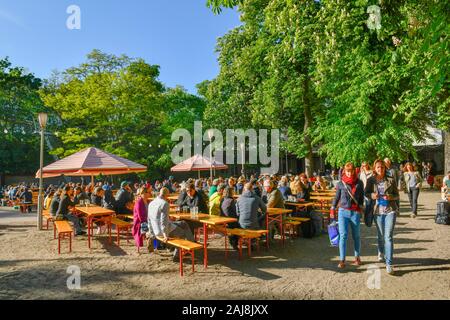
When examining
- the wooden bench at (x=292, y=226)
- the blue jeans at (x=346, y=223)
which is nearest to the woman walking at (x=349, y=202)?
the blue jeans at (x=346, y=223)

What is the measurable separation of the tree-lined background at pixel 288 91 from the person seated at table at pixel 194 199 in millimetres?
4355

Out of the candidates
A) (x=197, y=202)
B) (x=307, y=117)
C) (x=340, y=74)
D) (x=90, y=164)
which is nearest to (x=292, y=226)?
(x=197, y=202)

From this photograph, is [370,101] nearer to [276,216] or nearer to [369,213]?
[276,216]

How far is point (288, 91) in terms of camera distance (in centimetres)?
2153

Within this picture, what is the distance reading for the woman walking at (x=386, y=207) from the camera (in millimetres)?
6074

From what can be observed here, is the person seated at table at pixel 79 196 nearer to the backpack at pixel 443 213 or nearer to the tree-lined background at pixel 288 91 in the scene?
the tree-lined background at pixel 288 91

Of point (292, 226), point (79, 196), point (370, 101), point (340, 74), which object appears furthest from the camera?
point (340, 74)

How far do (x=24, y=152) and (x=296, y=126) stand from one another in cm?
2668

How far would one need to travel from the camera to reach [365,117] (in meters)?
16.5

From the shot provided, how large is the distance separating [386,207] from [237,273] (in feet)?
9.50

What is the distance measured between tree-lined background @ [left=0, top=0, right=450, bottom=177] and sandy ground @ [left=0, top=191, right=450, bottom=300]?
10.5ft

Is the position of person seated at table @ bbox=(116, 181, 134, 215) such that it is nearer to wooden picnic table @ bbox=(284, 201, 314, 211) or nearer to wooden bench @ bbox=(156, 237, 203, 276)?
wooden bench @ bbox=(156, 237, 203, 276)

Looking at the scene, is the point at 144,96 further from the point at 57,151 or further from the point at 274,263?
the point at 274,263
